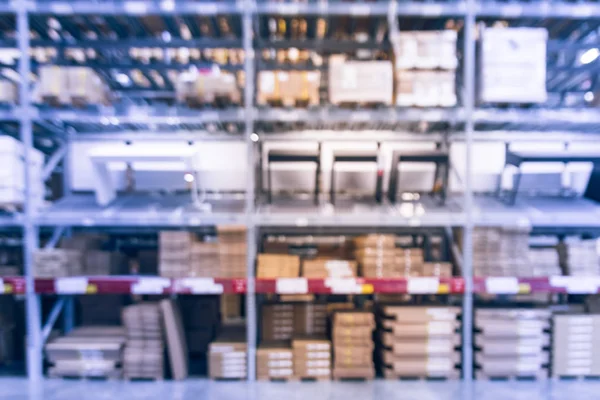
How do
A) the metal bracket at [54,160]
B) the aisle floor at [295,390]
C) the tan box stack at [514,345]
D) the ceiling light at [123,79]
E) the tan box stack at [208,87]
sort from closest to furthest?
the aisle floor at [295,390]
the tan box stack at [208,87]
the tan box stack at [514,345]
the metal bracket at [54,160]
the ceiling light at [123,79]

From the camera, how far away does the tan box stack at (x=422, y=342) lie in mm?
3867

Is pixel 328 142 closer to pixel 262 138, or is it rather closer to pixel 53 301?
pixel 262 138

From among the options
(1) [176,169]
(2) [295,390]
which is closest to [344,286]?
(2) [295,390]

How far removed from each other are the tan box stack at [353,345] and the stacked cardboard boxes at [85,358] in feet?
7.15

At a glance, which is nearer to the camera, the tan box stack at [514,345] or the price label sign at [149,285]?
the price label sign at [149,285]

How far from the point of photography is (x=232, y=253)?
3.87 meters

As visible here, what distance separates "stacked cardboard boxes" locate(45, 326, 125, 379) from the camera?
3.88 m

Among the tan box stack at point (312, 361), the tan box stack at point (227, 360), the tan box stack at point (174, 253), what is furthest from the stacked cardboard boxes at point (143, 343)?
the tan box stack at point (312, 361)

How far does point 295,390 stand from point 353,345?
70 cm

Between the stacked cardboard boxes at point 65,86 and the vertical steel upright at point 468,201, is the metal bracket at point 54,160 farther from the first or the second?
the vertical steel upright at point 468,201

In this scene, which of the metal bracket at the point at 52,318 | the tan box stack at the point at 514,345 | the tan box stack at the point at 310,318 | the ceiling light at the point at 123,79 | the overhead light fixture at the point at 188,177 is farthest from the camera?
the ceiling light at the point at 123,79

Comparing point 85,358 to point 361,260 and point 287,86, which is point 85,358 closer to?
point 361,260

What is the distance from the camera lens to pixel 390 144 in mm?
4750

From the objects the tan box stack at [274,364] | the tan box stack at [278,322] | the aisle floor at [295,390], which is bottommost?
the aisle floor at [295,390]
